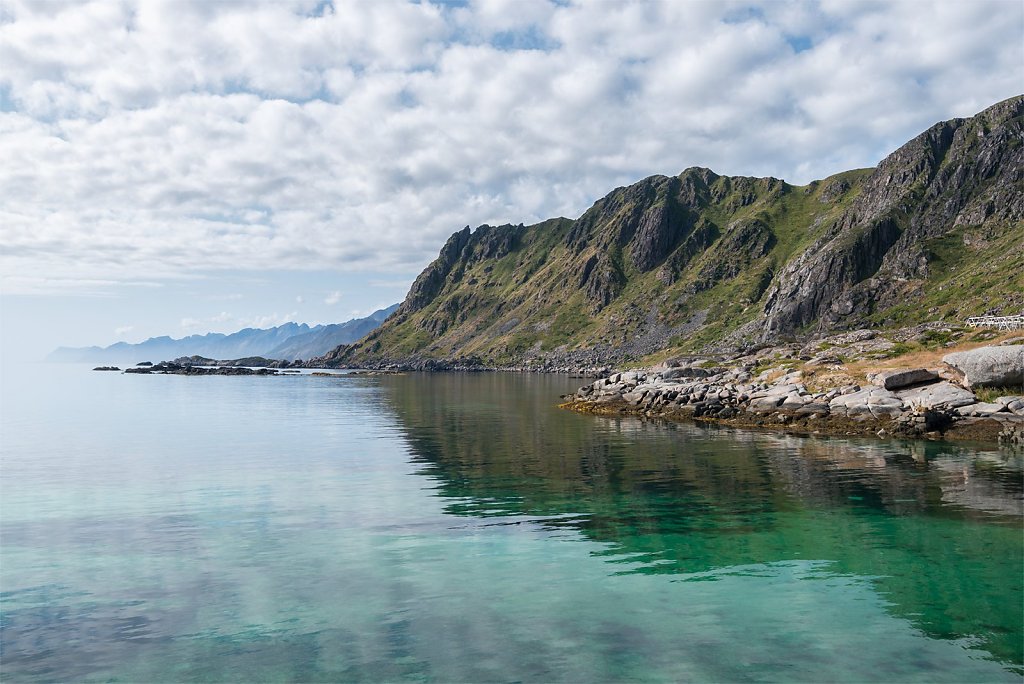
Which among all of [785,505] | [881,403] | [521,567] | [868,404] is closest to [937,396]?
[881,403]

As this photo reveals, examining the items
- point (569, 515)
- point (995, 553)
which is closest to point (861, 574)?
point (995, 553)

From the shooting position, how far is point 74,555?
939 inches

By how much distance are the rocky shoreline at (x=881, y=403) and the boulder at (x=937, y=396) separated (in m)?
0.07

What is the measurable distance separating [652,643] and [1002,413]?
49154 mm

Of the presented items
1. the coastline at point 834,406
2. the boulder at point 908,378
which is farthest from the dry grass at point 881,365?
the boulder at point 908,378

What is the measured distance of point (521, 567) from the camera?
21.8 metres

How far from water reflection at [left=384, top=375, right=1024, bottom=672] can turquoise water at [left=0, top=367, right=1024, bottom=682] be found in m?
0.17

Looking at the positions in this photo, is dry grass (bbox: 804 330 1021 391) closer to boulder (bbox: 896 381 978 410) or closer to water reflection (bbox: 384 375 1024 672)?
boulder (bbox: 896 381 978 410)

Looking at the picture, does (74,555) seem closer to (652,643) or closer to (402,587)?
(402,587)

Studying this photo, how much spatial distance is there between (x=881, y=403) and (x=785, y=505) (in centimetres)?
3193

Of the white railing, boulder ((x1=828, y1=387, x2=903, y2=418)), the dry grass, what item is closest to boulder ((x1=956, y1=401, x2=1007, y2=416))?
boulder ((x1=828, y1=387, x2=903, y2=418))

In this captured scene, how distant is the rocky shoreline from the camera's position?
50344 mm

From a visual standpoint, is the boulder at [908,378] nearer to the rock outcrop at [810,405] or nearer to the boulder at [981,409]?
the rock outcrop at [810,405]

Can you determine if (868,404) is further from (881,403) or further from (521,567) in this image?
(521,567)
